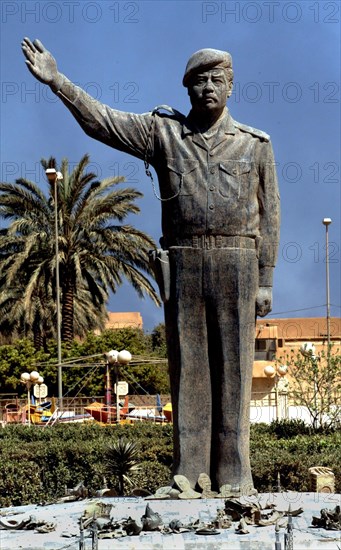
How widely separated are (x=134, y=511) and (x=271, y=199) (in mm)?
2499

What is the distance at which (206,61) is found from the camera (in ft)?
24.1

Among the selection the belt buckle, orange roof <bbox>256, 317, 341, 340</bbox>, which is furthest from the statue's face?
orange roof <bbox>256, 317, 341, 340</bbox>

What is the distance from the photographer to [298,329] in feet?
147

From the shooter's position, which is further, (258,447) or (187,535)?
(258,447)

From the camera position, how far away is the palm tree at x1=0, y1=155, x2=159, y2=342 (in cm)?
2708

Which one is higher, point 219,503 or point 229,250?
point 229,250

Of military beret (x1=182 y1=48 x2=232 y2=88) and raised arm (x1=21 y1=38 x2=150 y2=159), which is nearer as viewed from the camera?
raised arm (x1=21 y1=38 x2=150 y2=159)

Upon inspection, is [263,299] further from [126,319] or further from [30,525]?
[126,319]

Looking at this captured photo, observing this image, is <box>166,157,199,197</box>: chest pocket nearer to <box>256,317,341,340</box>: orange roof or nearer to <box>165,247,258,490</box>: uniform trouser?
<box>165,247,258,490</box>: uniform trouser

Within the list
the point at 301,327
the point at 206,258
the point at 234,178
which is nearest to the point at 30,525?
the point at 206,258

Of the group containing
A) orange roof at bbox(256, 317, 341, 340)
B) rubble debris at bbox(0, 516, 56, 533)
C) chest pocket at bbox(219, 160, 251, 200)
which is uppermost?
chest pocket at bbox(219, 160, 251, 200)

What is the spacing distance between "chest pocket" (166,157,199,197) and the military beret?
64 cm

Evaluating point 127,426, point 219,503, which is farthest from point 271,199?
point 127,426

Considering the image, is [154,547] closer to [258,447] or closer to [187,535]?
[187,535]
